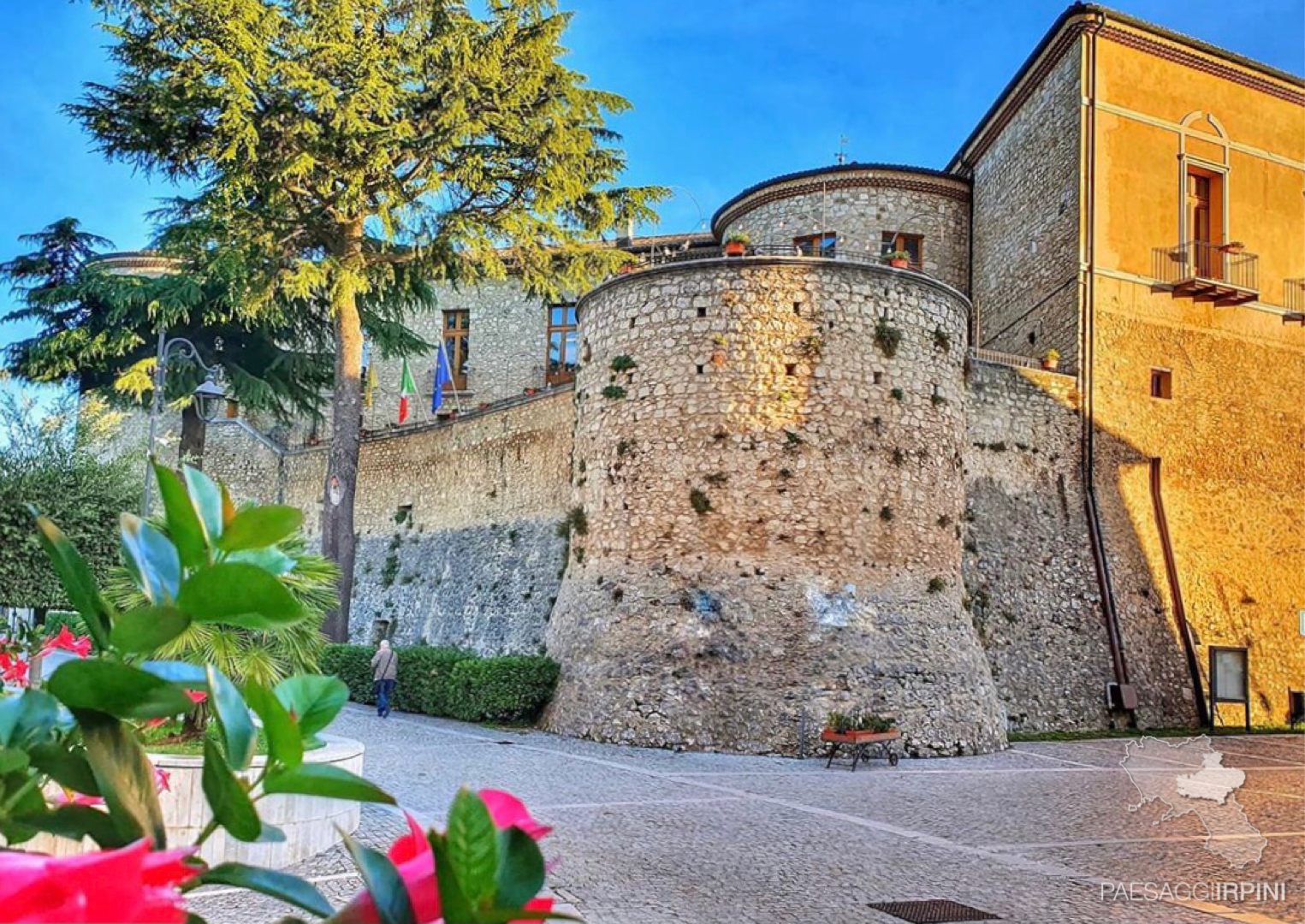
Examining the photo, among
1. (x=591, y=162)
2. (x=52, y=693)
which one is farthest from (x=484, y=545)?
(x=52, y=693)

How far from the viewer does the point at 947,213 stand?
23.7m

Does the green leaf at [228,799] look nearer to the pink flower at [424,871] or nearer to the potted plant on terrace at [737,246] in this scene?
the pink flower at [424,871]

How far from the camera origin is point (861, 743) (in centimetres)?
1307

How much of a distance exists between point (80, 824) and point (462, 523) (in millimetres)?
22481

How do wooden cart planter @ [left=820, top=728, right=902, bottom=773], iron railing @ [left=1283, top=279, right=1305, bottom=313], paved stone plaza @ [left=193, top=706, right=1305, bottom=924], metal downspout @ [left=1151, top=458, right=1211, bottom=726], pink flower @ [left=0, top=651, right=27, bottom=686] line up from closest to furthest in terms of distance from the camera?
pink flower @ [left=0, top=651, right=27, bottom=686]
paved stone plaza @ [left=193, top=706, right=1305, bottom=924]
wooden cart planter @ [left=820, top=728, right=902, bottom=773]
metal downspout @ [left=1151, top=458, right=1211, bottom=726]
iron railing @ [left=1283, top=279, right=1305, bottom=313]

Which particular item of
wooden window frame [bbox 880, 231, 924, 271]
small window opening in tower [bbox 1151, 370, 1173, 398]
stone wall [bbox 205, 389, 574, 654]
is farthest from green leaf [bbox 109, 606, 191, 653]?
wooden window frame [bbox 880, 231, 924, 271]

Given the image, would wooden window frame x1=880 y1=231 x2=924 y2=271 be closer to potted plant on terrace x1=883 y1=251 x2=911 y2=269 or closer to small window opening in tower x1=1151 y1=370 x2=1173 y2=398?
small window opening in tower x1=1151 y1=370 x2=1173 y2=398

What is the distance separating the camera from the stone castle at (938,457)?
14.9 metres

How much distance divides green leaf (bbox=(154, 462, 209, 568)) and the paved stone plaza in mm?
5557

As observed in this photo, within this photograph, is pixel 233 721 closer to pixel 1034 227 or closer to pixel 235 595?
pixel 235 595

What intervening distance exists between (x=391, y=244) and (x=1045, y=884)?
16.1m

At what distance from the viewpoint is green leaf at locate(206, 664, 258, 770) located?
897mm

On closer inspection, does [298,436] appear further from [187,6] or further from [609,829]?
[609,829]

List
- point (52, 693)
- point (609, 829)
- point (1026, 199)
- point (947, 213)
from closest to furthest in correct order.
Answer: point (52, 693)
point (609, 829)
point (1026, 199)
point (947, 213)
